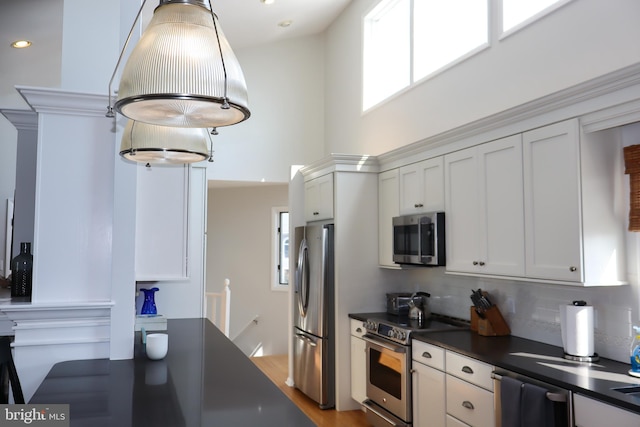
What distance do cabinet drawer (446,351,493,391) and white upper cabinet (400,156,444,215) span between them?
113 cm

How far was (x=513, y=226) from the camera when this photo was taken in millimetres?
3193

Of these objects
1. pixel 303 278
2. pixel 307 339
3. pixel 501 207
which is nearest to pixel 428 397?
pixel 501 207

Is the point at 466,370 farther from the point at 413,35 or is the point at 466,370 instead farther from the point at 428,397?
the point at 413,35

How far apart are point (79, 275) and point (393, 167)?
9.49 ft

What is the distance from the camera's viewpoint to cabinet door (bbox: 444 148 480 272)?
357 centimetres

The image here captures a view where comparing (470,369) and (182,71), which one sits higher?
(182,71)

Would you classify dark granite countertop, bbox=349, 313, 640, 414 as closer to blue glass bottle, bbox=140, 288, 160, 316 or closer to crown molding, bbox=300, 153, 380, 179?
crown molding, bbox=300, 153, 380, 179

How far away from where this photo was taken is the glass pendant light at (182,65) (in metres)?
1.57

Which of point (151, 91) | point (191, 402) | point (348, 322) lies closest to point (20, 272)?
point (191, 402)

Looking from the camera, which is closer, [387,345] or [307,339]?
[387,345]

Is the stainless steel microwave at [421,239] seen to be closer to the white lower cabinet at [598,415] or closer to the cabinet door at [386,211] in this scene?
the cabinet door at [386,211]

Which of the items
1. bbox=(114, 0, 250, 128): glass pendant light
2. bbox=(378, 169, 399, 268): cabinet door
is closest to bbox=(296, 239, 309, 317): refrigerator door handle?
bbox=(378, 169, 399, 268): cabinet door

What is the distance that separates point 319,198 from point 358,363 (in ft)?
5.32

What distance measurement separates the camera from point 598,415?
2.27m
